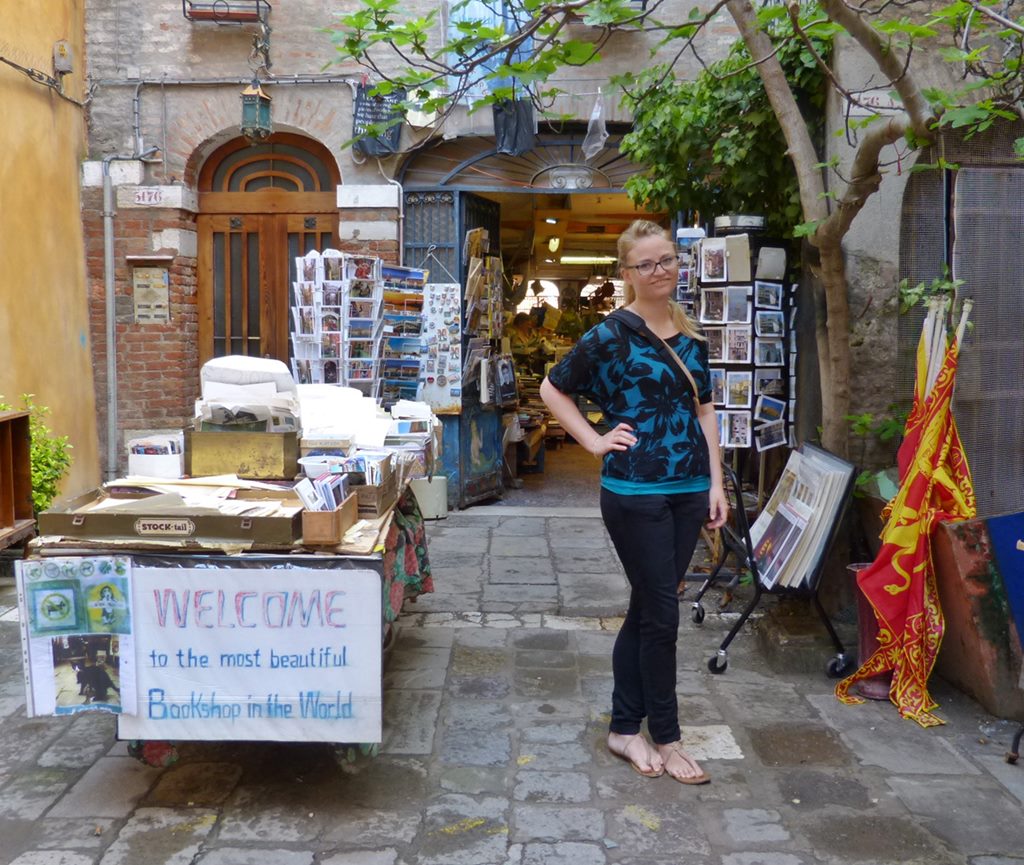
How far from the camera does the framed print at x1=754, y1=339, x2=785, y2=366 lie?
546cm

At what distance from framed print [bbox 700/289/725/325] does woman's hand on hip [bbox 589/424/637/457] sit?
233 cm

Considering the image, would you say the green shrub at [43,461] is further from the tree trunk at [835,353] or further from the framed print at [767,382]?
the tree trunk at [835,353]

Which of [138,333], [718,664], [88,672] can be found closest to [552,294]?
[138,333]

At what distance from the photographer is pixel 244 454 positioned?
13.2 feet

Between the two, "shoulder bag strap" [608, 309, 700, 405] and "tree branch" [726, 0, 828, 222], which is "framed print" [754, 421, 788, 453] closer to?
"tree branch" [726, 0, 828, 222]

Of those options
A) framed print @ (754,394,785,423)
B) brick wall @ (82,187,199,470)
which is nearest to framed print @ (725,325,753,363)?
framed print @ (754,394,785,423)

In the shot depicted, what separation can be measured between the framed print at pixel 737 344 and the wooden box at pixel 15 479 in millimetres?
4192

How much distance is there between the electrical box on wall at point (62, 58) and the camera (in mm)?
7770

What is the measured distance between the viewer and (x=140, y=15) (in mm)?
8203

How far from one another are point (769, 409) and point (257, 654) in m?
3.28

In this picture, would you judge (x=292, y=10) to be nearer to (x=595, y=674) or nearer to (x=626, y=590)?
(x=626, y=590)

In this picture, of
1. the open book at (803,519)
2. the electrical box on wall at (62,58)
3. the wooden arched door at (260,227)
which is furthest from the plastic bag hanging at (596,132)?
the electrical box on wall at (62,58)

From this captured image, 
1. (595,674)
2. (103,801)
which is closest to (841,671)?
(595,674)

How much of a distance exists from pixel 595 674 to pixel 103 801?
84.9 inches
